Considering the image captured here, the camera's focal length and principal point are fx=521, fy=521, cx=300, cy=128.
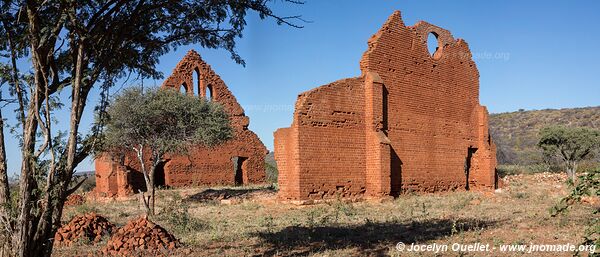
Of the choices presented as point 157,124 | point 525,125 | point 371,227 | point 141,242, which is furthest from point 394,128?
point 525,125

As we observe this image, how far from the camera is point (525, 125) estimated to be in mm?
67000

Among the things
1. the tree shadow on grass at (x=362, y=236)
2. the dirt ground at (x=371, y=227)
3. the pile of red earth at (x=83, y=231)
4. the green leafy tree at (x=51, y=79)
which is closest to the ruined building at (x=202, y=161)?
the dirt ground at (x=371, y=227)

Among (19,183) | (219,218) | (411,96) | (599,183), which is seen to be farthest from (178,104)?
(599,183)

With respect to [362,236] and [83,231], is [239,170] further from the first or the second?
[362,236]

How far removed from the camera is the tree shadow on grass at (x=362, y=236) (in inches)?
322

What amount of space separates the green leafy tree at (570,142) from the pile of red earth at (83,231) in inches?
1003

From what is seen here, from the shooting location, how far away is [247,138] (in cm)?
3036

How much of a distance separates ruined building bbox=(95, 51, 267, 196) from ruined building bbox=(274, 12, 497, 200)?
10667 mm

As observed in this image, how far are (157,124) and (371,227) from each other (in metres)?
10.5

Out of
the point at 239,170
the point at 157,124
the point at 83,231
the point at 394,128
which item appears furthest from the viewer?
the point at 239,170

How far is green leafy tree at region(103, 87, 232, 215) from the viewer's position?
18031mm

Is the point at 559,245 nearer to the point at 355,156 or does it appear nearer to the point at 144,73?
the point at 144,73

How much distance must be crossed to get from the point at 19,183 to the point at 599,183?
5.26 metres

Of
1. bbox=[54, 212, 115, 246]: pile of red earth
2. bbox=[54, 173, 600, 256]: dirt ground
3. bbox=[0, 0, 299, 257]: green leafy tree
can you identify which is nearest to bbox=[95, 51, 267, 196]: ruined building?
bbox=[54, 173, 600, 256]: dirt ground
